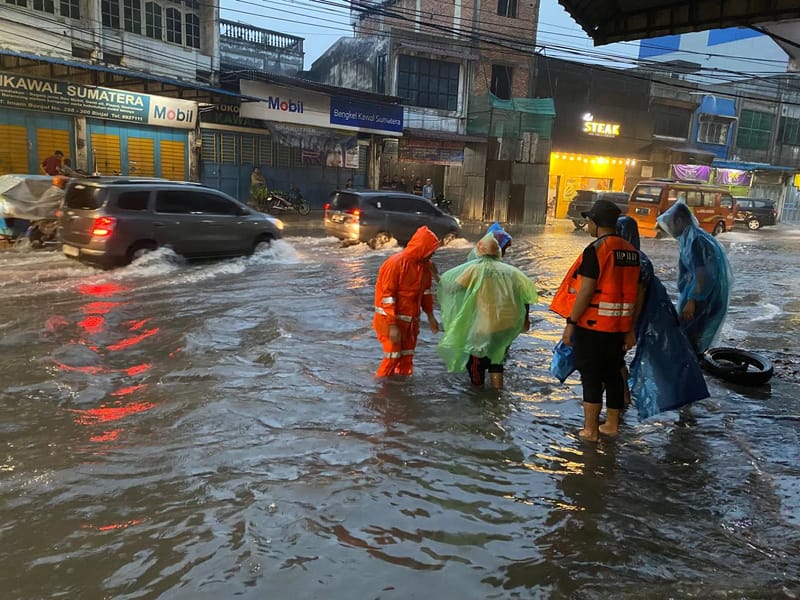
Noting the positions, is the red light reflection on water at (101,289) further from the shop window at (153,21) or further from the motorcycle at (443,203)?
the motorcycle at (443,203)

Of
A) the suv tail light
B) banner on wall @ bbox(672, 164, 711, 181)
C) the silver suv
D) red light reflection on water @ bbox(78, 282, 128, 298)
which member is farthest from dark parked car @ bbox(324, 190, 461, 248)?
banner on wall @ bbox(672, 164, 711, 181)

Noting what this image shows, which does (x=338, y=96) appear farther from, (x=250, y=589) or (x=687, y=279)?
(x=250, y=589)

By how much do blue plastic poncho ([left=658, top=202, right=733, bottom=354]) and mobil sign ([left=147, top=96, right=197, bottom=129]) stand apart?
1646cm

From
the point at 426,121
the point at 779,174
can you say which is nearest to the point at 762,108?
the point at 779,174

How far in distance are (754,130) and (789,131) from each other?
9.42 feet

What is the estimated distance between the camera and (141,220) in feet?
32.7

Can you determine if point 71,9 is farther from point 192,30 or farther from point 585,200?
point 585,200

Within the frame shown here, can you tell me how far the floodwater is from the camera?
9.59 ft

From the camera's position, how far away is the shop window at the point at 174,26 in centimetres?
1828

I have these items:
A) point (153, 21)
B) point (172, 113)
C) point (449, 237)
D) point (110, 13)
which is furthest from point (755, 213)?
point (110, 13)

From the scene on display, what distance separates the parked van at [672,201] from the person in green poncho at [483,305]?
16.9m

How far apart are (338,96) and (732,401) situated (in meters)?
17.6

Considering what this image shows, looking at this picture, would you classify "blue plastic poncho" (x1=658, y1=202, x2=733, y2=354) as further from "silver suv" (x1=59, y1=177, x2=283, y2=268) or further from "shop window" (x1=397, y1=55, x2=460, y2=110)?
"shop window" (x1=397, y1=55, x2=460, y2=110)

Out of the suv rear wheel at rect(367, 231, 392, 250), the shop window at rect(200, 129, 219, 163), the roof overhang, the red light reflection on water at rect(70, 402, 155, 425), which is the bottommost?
the red light reflection on water at rect(70, 402, 155, 425)
